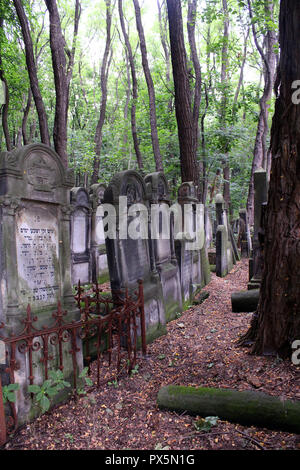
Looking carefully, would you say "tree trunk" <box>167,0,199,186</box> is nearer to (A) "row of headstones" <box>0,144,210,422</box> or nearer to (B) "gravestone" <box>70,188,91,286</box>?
(B) "gravestone" <box>70,188,91,286</box>

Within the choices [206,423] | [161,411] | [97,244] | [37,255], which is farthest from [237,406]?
[97,244]

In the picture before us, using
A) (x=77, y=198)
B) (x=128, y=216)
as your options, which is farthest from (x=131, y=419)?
(x=77, y=198)

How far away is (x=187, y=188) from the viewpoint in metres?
8.76

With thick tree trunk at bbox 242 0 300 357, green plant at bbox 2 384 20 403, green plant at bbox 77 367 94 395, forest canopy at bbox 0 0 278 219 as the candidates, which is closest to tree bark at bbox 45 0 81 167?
forest canopy at bbox 0 0 278 219

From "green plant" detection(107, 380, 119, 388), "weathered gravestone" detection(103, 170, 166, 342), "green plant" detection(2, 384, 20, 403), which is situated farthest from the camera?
"weathered gravestone" detection(103, 170, 166, 342)

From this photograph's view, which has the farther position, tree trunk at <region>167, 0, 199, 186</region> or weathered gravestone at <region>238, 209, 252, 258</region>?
weathered gravestone at <region>238, 209, 252, 258</region>

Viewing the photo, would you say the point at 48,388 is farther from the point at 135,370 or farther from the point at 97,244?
the point at 97,244

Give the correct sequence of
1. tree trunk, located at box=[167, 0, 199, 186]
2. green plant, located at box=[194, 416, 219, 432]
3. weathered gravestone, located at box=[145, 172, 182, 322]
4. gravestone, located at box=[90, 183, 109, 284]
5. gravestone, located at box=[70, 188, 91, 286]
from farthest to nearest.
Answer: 1. gravestone, located at box=[90, 183, 109, 284]
2. gravestone, located at box=[70, 188, 91, 286]
3. tree trunk, located at box=[167, 0, 199, 186]
4. weathered gravestone, located at box=[145, 172, 182, 322]
5. green plant, located at box=[194, 416, 219, 432]

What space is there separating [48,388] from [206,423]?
5.05 feet

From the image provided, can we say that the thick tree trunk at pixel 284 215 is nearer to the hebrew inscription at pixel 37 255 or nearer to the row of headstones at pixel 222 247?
the hebrew inscription at pixel 37 255

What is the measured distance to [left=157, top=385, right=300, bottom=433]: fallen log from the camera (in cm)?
269

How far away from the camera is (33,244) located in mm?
3572

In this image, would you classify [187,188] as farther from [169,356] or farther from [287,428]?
[287,428]

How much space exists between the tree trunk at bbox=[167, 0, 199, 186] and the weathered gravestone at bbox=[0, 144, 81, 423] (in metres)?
5.95
